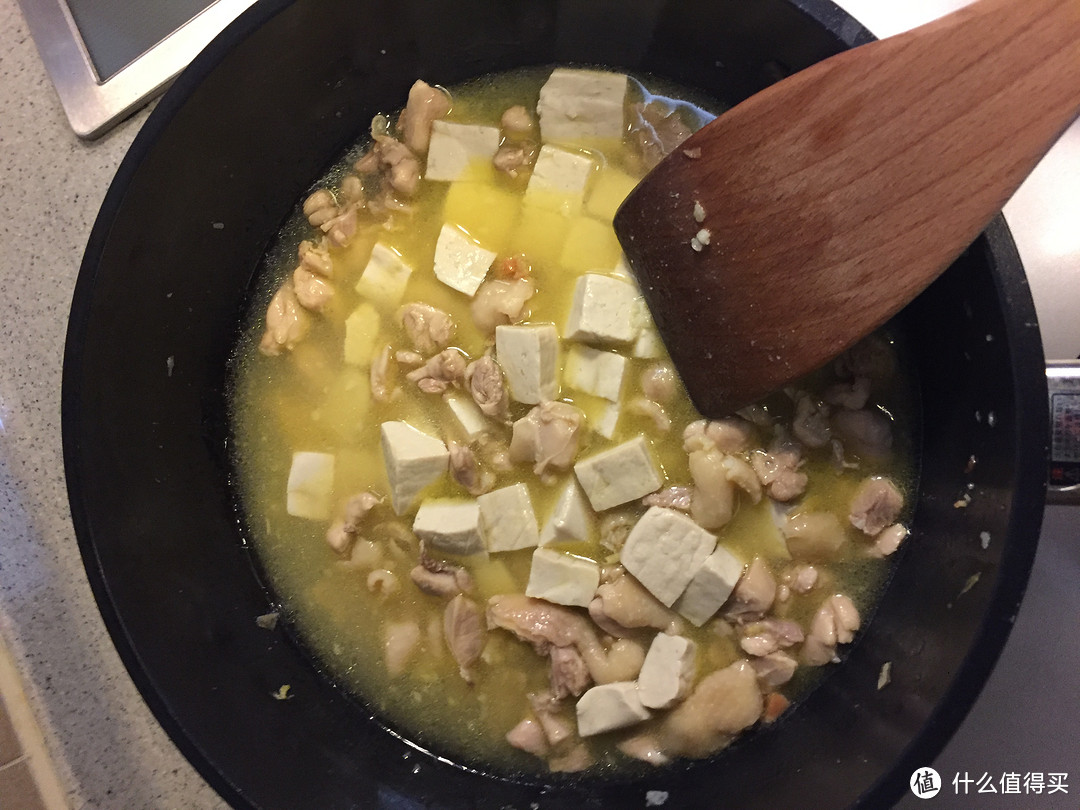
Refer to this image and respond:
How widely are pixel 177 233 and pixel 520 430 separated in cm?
95

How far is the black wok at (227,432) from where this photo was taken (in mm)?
1435

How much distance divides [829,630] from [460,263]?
1.35 metres

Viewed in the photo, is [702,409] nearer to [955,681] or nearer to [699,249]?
[699,249]

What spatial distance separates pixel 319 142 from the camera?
1955mm

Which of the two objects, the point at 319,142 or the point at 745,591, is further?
the point at 319,142

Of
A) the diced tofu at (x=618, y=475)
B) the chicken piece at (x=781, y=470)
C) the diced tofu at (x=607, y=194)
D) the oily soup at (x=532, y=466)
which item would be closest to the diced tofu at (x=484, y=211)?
the oily soup at (x=532, y=466)

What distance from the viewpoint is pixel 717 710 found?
68.1 inches

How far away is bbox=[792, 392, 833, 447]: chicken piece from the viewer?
1798mm

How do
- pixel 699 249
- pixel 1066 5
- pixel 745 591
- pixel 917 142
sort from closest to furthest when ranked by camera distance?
pixel 1066 5 → pixel 917 142 → pixel 699 249 → pixel 745 591

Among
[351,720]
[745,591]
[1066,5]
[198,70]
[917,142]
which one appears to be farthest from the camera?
[351,720]

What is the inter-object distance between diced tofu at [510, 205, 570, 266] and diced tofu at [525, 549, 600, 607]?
804mm

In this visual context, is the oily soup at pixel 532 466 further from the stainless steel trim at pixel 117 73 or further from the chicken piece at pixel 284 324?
the stainless steel trim at pixel 117 73

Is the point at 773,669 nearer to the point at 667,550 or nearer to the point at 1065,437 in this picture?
the point at 667,550

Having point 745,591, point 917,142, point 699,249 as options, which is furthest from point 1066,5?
point 745,591
